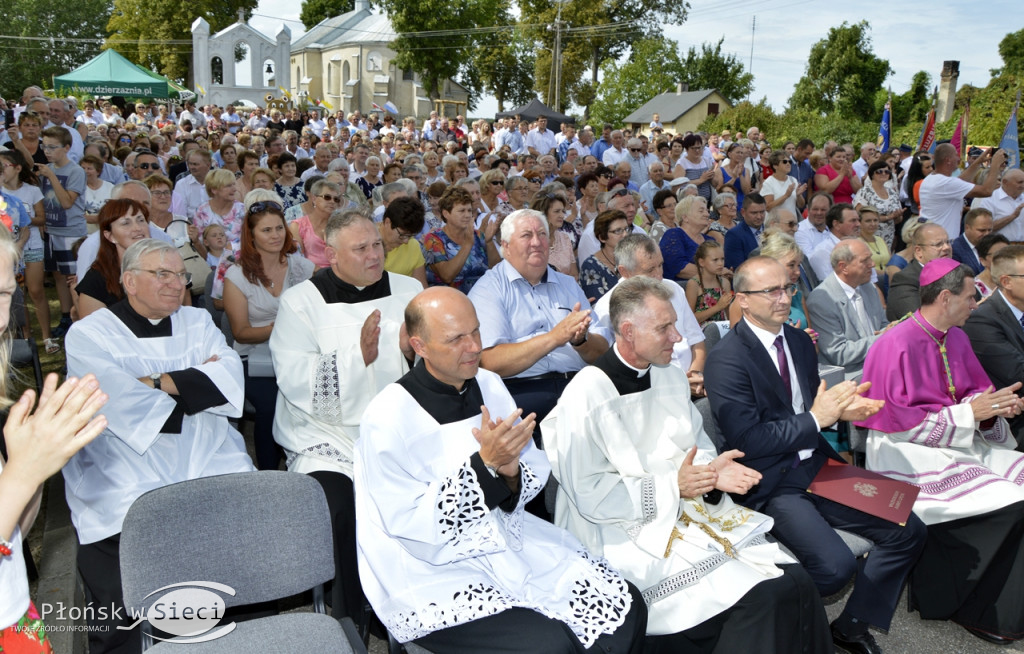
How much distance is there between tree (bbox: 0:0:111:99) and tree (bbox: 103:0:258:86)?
589 inches

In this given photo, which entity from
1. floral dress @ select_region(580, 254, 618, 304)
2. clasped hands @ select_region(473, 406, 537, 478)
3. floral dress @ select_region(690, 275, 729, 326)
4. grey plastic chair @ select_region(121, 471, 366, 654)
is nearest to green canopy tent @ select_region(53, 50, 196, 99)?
floral dress @ select_region(580, 254, 618, 304)

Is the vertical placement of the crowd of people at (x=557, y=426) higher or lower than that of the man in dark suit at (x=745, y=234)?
lower

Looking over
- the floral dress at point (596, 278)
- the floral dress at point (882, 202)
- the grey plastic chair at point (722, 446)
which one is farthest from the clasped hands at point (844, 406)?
the floral dress at point (882, 202)

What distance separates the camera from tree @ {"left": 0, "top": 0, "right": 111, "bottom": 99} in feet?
237

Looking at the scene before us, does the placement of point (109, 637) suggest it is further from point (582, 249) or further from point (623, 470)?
point (582, 249)

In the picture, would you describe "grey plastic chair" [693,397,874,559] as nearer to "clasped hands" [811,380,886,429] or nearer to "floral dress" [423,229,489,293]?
"clasped hands" [811,380,886,429]

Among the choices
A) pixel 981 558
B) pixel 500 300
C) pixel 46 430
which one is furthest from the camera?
pixel 500 300

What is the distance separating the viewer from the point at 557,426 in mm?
3127

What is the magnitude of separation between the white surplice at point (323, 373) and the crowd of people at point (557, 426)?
11 mm

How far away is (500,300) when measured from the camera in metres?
4.32

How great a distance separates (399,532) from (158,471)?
128cm

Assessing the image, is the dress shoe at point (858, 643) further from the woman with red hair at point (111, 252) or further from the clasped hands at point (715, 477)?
the woman with red hair at point (111, 252)

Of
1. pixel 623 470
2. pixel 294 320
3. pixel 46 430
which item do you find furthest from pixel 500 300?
pixel 46 430

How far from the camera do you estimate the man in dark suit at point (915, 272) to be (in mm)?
5508
